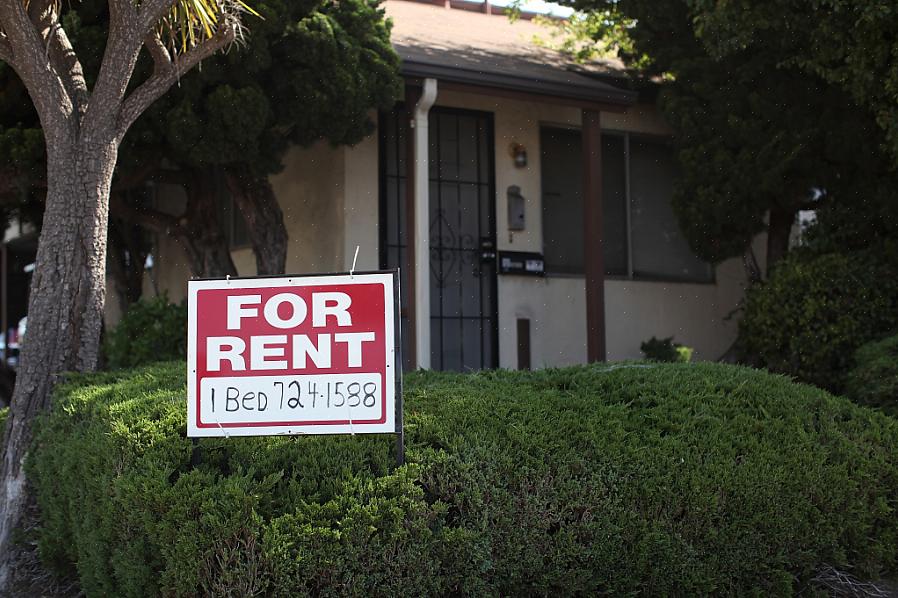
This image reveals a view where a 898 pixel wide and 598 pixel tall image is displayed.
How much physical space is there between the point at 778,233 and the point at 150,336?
6545 millimetres

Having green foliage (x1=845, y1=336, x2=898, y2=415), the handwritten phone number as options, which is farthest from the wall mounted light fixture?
the handwritten phone number

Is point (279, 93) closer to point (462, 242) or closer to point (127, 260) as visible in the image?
point (462, 242)

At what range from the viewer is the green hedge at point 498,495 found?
383 centimetres

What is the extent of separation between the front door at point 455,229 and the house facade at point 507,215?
0.02 m

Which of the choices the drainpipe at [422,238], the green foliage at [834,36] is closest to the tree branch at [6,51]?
the drainpipe at [422,238]

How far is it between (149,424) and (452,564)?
1.54 m

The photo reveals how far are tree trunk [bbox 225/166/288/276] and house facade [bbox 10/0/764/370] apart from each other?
628mm

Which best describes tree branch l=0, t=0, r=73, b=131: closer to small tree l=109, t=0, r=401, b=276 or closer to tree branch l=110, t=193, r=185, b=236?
small tree l=109, t=0, r=401, b=276

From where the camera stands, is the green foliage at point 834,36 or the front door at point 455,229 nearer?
the green foliage at point 834,36

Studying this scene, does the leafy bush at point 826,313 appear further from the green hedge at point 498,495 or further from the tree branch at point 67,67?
the tree branch at point 67,67

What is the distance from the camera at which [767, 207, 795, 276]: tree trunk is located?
10.4 m

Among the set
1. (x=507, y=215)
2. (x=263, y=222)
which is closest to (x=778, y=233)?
(x=507, y=215)

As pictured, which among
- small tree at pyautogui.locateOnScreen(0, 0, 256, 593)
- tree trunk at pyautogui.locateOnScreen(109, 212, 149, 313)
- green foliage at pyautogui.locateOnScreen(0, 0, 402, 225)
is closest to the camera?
small tree at pyautogui.locateOnScreen(0, 0, 256, 593)

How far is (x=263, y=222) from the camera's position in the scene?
9453 mm
